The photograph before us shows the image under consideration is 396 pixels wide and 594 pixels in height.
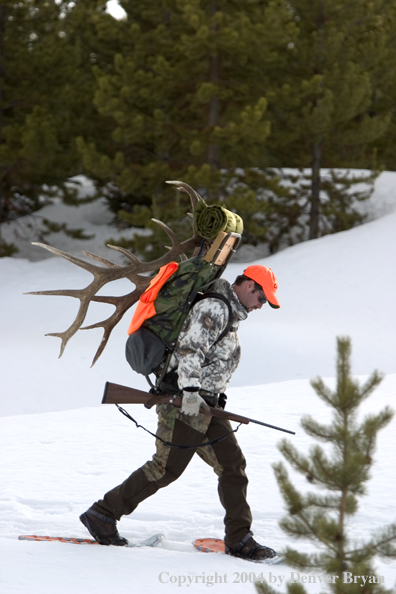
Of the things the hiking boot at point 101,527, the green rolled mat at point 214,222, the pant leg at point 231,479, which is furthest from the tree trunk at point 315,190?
the hiking boot at point 101,527

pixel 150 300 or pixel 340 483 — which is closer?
pixel 340 483

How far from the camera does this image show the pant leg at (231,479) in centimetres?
374

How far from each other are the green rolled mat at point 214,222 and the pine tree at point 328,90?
38.4 ft

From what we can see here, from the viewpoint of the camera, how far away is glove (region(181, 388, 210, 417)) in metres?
3.54

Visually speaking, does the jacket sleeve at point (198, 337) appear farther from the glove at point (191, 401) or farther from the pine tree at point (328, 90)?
the pine tree at point (328, 90)

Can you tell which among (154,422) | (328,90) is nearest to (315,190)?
(328,90)

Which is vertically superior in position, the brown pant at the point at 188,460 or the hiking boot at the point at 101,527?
the brown pant at the point at 188,460

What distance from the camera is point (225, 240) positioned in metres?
3.71

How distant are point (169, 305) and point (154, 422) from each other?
3283 mm

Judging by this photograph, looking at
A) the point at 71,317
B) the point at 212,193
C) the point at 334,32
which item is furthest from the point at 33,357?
the point at 334,32

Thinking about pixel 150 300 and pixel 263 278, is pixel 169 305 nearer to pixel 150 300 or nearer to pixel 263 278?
pixel 150 300

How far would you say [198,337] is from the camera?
3.54 meters

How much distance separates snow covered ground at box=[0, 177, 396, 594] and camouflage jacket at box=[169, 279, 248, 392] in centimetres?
91

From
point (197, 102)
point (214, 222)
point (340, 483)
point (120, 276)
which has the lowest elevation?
point (340, 483)
